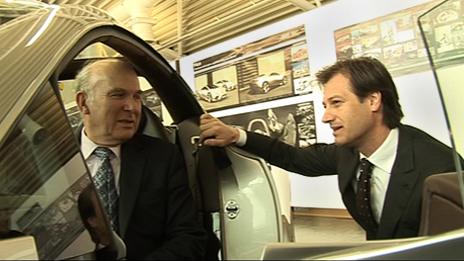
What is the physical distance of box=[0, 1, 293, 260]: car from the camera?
0.55 meters

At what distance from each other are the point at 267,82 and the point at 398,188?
1.23 feet

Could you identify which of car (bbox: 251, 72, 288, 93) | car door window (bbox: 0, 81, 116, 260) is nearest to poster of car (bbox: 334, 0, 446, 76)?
car (bbox: 251, 72, 288, 93)

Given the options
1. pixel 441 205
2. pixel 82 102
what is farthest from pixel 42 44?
pixel 441 205

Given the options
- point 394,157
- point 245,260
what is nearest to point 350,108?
point 394,157

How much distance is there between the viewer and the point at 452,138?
867 mm

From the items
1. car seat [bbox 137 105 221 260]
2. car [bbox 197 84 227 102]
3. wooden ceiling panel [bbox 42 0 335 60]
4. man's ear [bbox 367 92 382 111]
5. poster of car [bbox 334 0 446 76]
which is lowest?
car seat [bbox 137 105 221 260]

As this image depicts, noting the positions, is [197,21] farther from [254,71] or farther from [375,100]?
[375,100]

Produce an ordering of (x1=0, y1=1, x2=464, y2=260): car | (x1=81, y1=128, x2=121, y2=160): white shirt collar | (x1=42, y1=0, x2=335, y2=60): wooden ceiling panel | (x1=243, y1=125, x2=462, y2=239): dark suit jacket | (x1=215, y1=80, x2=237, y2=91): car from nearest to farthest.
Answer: (x1=0, y1=1, x2=464, y2=260): car
(x1=81, y1=128, x2=121, y2=160): white shirt collar
(x1=243, y1=125, x2=462, y2=239): dark suit jacket
(x1=215, y1=80, x2=237, y2=91): car
(x1=42, y1=0, x2=335, y2=60): wooden ceiling panel

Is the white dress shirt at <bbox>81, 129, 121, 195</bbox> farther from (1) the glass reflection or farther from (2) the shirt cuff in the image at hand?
(1) the glass reflection

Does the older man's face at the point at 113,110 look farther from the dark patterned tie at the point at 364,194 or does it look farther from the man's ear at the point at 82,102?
the dark patterned tie at the point at 364,194

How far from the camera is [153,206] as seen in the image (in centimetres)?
75

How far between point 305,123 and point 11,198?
2.40 feet

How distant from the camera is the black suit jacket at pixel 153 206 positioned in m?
0.70

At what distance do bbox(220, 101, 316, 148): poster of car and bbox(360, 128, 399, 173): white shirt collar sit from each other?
0.59 feet
